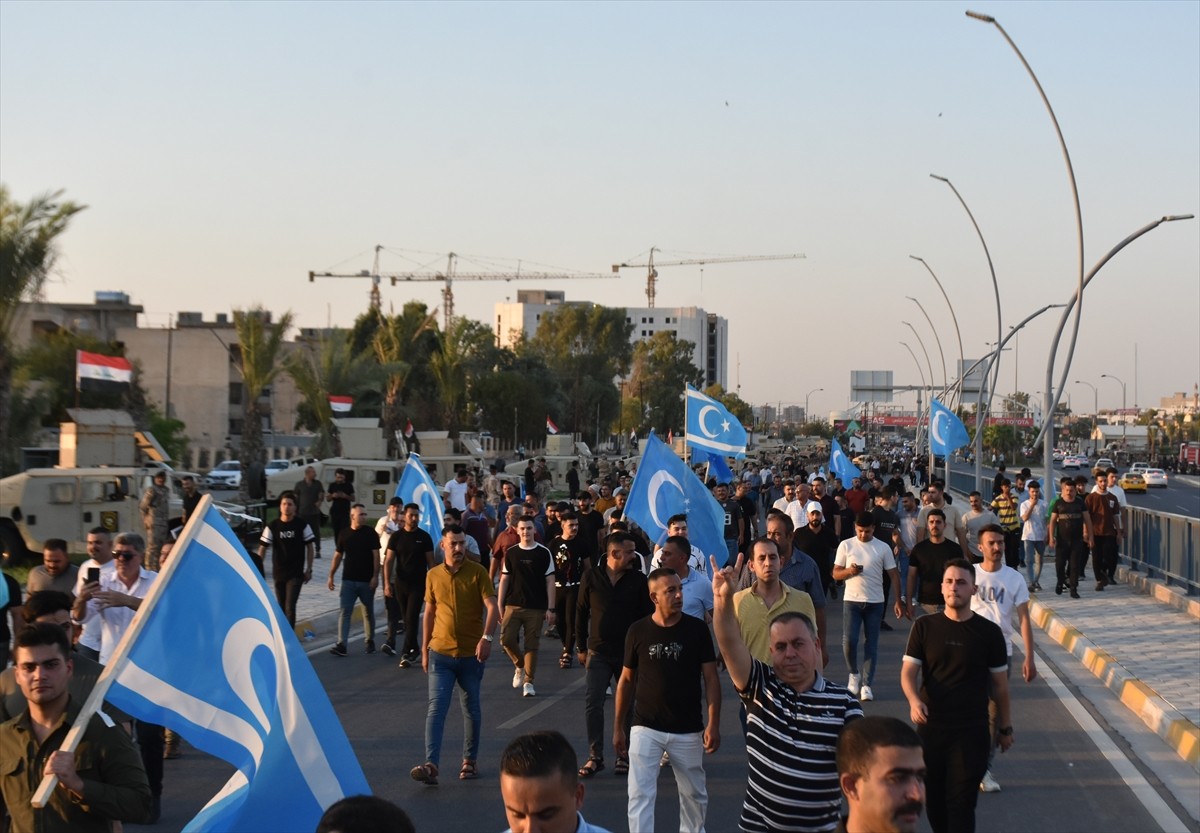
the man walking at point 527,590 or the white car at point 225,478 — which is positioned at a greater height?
the man walking at point 527,590

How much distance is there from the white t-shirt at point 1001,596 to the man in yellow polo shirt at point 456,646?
133 inches

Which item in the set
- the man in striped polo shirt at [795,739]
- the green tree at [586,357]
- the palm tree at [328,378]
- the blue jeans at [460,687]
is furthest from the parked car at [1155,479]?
the man in striped polo shirt at [795,739]

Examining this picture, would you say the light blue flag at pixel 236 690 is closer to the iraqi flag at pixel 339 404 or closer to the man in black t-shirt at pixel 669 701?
the man in black t-shirt at pixel 669 701

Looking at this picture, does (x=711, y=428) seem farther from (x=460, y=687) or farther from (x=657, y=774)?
(x=657, y=774)

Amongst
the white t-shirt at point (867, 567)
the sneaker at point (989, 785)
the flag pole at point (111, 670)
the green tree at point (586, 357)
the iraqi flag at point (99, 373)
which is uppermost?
the green tree at point (586, 357)

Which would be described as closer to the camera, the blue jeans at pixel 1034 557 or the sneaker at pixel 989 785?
the sneaker at pixel 989 785

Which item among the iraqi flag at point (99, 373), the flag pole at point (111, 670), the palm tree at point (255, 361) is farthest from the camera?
the palm tree at point (255, 361)

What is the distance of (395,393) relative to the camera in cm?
5522

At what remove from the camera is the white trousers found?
7.01 metres

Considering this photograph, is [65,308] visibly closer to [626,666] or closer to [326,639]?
[326,639]

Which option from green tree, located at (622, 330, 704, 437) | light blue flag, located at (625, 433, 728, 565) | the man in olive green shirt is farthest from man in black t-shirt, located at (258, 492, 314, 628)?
green tree, located at (622, 330, 704, 437)

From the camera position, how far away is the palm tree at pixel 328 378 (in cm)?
4859

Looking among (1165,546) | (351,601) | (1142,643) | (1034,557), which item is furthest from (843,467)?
(351,601)

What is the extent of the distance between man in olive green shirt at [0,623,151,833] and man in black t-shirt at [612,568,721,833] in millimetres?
2927
